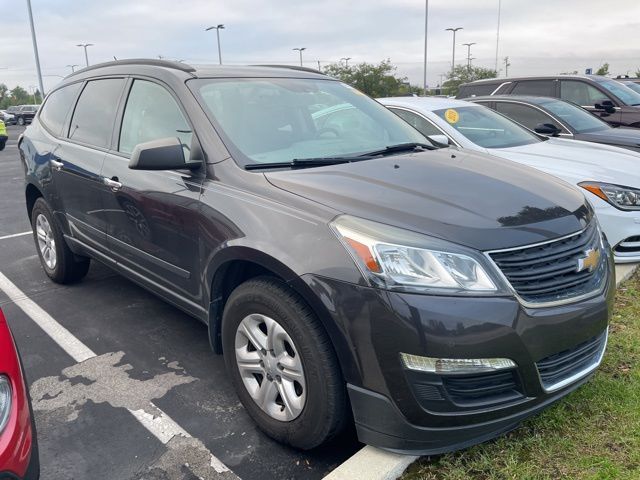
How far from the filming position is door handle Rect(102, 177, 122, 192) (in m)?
3.53

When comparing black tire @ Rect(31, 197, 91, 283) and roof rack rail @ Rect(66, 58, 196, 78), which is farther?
black tire @ Rect(31, 197, 91, 283)

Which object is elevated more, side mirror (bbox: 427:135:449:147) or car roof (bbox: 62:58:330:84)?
car roof (bbox: 62:58:330:84)

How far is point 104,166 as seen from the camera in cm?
372

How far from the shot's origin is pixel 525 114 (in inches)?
287

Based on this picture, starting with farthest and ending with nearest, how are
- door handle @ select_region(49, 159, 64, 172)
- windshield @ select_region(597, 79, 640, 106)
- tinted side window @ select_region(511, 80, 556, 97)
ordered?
tinted side window @ select_region(511, 80, 556, 97) < windshield @ select_region(597, 79, 640, 106) < door handle @ select_region(49, 159, 64, 172)

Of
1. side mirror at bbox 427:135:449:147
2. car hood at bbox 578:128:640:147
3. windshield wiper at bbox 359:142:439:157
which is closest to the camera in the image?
windshield wiper at bbox 359:142:439:157

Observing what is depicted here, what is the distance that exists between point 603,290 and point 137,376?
8.54 ft

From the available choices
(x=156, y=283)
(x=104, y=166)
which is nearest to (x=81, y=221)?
(x=104, y=166)

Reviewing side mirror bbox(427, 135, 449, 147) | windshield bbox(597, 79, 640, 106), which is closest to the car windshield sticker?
side mirror bbox(427, 135, 449, 147)

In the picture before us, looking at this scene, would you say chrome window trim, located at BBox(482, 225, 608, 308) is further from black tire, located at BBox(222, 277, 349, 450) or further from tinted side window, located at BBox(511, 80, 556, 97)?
tinted side window, located at BBox(511, 80, 556, 97)

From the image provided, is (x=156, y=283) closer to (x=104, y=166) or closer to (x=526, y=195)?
(x=104, y=166)

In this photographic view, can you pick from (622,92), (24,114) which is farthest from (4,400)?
(24,114)

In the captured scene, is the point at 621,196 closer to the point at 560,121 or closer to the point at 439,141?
the point at 439,141

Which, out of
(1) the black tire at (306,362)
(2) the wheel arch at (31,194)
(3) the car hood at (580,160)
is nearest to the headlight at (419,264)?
(1) the black tire at (306,362)
